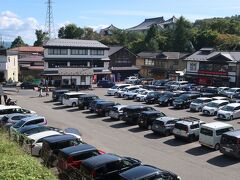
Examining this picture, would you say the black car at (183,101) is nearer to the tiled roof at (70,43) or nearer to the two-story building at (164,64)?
the two-story building at (164,64)

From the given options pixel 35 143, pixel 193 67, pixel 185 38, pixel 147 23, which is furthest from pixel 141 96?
pixel 147 23

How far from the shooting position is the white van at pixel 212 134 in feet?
74.0

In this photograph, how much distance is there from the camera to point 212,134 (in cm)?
2252

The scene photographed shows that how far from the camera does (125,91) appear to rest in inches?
1901

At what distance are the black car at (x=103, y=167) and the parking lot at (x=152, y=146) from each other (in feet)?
14.1

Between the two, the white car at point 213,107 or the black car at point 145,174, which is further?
Result: the white car at point 213,107

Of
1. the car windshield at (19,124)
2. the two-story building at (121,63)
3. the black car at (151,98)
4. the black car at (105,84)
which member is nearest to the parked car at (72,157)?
the car windshield at (19,124)

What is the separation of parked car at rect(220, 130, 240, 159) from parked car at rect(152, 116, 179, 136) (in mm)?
5704

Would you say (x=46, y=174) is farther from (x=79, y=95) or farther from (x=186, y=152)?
(x=79, y=95)

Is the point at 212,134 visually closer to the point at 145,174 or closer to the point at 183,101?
the point at 145,174

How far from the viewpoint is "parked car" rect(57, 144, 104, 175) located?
15.5 m

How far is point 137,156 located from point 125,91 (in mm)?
27005

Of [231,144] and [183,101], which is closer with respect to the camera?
[231,144]

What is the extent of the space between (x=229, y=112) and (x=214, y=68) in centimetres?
2547
